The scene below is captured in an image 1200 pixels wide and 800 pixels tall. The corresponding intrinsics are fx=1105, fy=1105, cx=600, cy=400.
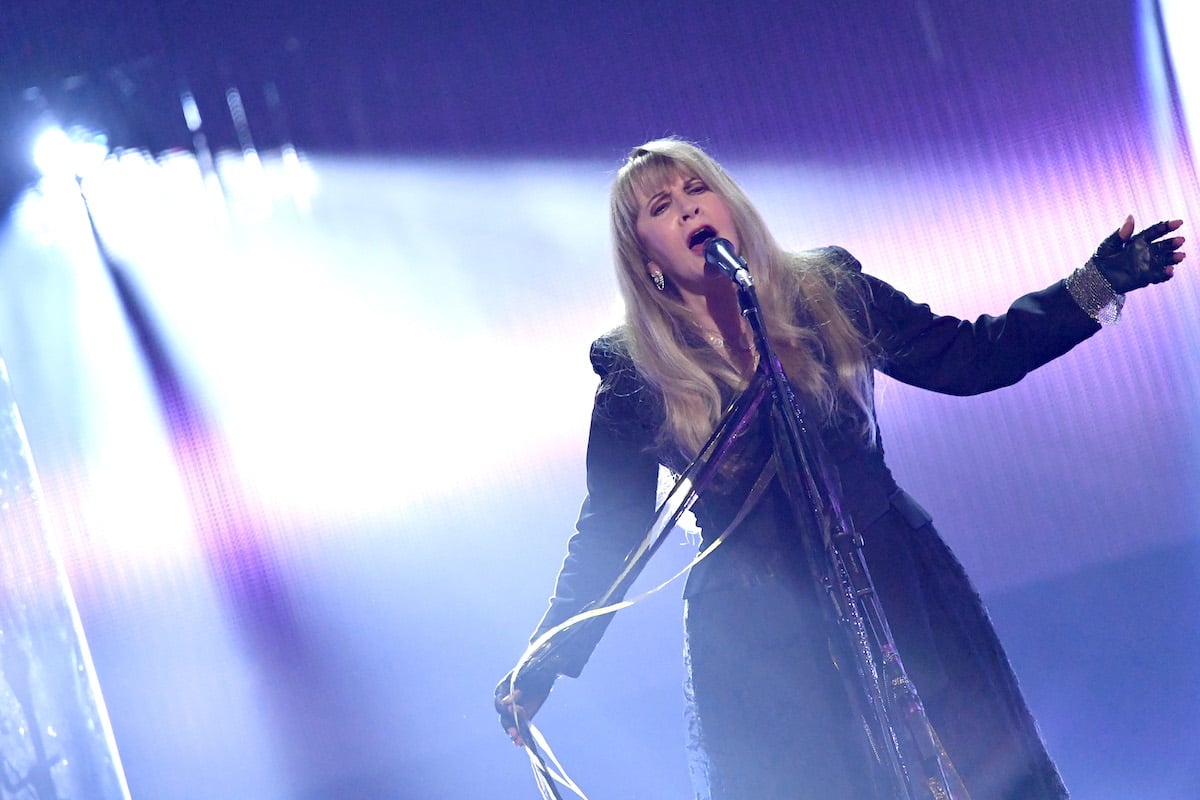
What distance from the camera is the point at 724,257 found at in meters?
1.40

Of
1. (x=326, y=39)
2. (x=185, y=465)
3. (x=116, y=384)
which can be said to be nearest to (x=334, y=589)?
(x=185, y=465)

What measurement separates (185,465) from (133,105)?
3.66 feet

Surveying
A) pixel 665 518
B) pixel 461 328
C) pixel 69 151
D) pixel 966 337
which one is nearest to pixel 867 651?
pixel 665 518

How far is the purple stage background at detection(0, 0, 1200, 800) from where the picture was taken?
3.28m

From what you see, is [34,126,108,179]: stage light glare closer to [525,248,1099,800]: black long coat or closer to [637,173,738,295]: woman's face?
[637,173,738,295]: woman's face

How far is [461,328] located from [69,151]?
134cm

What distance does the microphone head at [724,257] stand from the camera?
1.38 meters

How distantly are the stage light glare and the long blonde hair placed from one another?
7.00 feet

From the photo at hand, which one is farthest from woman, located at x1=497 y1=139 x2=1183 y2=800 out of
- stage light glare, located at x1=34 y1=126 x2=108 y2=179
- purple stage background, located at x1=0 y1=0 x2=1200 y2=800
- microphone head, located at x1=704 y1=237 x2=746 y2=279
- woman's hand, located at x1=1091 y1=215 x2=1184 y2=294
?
stage light glare, located at x1=34 y1=126 x2=108 y2=179

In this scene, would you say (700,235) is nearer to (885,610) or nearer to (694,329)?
(694,329)

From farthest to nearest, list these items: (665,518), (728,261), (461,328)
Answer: (461,328) → (665,518) → (728,261)

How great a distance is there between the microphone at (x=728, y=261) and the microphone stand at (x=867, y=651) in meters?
0.18

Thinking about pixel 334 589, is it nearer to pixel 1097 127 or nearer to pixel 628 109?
pixel 628 109

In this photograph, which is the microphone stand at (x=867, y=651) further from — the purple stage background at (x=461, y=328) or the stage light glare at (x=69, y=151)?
the stage light glare at (x=69, y=151)
